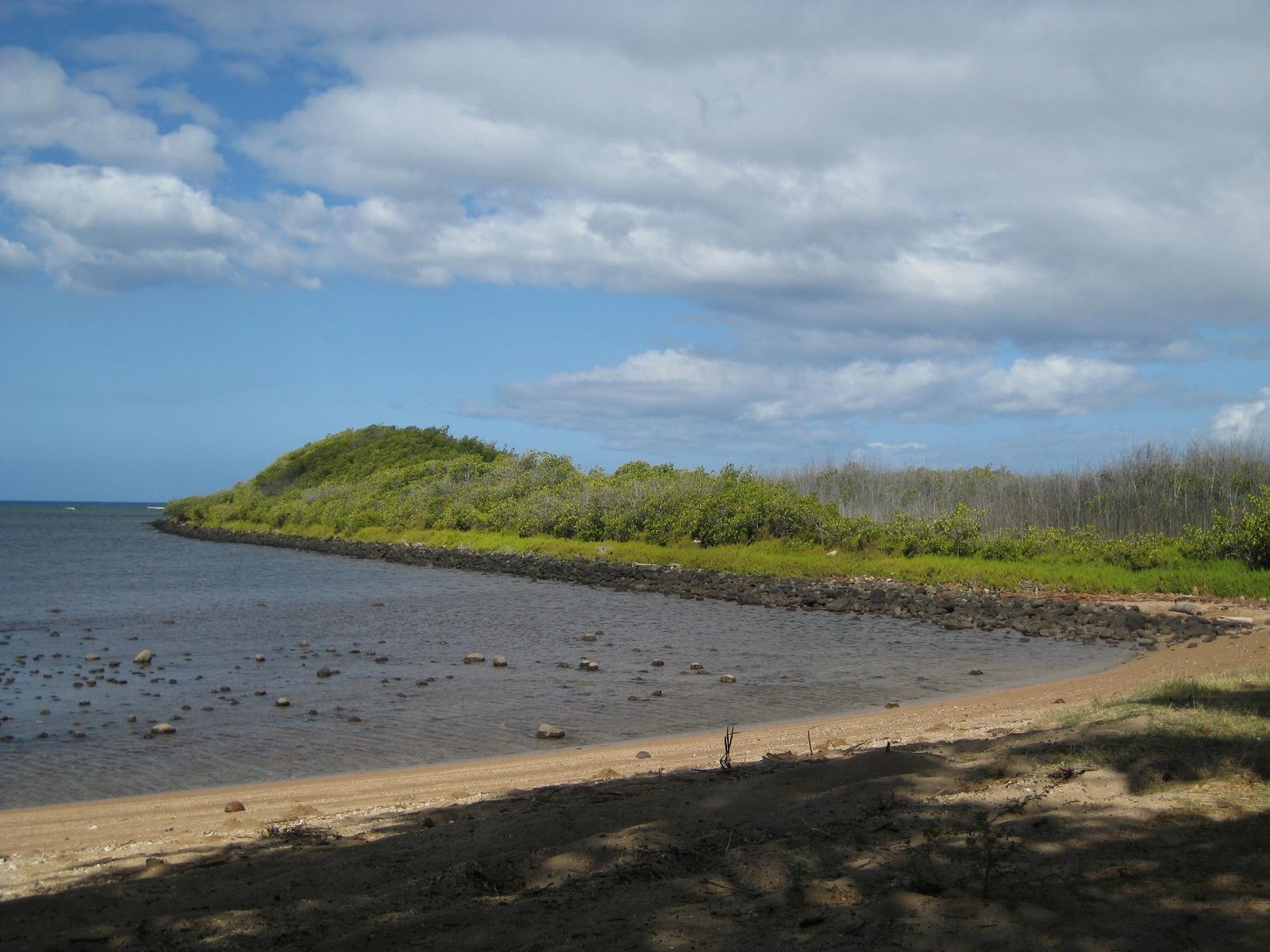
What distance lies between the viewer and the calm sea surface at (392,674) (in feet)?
34.6

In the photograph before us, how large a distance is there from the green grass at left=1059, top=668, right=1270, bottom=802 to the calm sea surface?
5142 millimetres

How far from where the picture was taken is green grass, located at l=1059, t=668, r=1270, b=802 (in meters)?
5.58

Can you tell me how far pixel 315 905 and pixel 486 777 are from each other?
4.16 meters

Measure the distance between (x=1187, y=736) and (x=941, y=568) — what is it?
2258 cm

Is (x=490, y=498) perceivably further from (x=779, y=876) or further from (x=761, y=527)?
(x=779, y=876)

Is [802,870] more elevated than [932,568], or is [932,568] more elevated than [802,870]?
[932,568]

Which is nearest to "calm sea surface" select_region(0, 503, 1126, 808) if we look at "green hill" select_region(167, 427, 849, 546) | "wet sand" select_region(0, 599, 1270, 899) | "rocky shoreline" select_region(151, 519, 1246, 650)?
"wet sand" select_region(0, 599, 1270, 899)

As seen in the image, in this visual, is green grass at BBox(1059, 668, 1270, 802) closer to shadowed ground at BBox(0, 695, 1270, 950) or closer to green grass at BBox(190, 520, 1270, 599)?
shadowed ground at BBox(0, 695, 1270, 950)

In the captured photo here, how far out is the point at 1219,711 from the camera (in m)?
7.15

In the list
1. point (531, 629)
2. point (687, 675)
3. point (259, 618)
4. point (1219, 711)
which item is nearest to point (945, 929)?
point (1219, 711)

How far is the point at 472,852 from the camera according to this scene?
5.66 metres

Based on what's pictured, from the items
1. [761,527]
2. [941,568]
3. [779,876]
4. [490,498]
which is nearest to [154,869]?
[779,876]

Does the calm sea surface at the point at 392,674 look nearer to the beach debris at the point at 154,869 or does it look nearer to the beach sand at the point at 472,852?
the beach sand at the point at 472,852

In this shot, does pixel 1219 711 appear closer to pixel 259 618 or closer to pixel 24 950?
pixel 24 950
